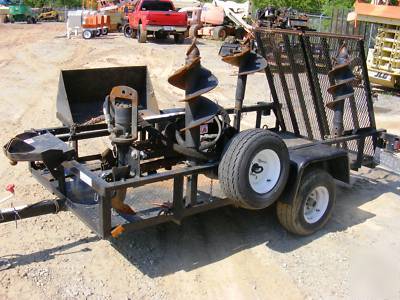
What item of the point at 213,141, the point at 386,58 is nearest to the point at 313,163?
the point at 213,141

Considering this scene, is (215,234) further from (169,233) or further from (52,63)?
(52,63)

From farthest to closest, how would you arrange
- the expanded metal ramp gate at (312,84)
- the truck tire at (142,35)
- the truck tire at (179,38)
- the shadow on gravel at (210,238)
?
the truck tire at (179,38)
the truck tire at (142,35)
the expanded metal ramp gate at (312,84)
the shadow on gravel at (210,238)

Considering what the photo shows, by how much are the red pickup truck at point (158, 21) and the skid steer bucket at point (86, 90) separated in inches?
768

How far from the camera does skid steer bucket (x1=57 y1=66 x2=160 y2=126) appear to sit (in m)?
5.63

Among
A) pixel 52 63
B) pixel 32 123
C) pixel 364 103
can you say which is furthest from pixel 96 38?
pixel 364 103

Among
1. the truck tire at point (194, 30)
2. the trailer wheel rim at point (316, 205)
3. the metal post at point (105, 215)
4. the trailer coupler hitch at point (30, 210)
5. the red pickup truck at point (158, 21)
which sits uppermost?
the truck tire at point (194, 30)

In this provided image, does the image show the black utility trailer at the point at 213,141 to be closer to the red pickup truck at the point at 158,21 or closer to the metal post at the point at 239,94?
the metal post at the point at 239,94

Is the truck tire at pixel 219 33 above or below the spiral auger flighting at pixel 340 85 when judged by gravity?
below

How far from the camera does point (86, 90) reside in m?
5.84

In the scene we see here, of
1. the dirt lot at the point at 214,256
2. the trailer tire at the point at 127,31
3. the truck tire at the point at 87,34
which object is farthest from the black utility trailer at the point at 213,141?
the trailer tire at the point at 127,31

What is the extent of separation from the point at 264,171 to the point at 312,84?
186 cm

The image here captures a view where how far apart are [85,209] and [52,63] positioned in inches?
596

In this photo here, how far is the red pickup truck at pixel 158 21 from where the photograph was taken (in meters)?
25.2

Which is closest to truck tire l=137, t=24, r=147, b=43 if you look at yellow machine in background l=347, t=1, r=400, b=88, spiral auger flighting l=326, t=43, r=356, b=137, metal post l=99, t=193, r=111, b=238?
yellow machine in background l=347, t=1, r=400, b=88
